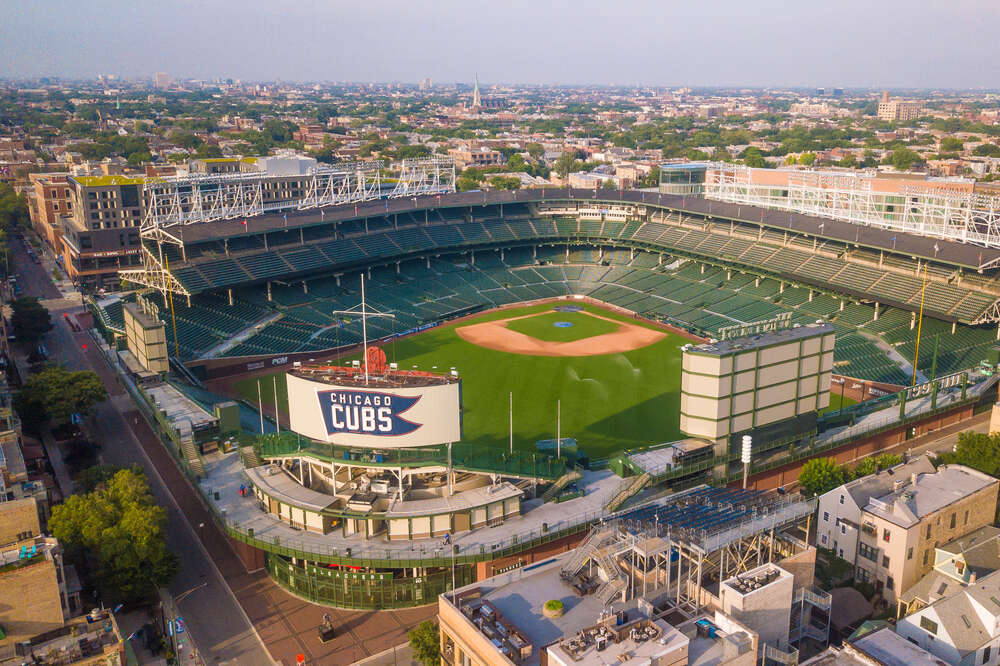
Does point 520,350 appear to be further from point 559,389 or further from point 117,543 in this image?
point 117,543

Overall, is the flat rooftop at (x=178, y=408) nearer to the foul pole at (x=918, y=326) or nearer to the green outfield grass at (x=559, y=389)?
the green outfield grass at (x=559, y=389)

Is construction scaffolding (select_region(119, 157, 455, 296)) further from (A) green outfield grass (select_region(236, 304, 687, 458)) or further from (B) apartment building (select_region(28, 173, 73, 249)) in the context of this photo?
(A) green outfield grass (select_region(236, 304, 687, 458))

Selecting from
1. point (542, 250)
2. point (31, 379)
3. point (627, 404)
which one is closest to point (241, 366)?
point (31, 379)

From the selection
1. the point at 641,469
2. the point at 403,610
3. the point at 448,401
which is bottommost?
the point at 403,610

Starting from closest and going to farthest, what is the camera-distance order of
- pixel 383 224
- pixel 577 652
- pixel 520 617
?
1. pixel 577 652
2. pixel 520 617
3. pixel 383 224

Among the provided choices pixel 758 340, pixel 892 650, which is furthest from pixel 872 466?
pixel 892 650

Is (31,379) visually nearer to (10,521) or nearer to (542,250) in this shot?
(10,521)

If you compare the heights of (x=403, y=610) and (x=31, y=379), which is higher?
(x=31, y=379)
